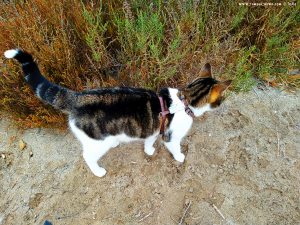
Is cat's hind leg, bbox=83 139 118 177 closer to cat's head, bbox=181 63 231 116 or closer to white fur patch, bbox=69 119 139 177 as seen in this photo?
white fur patch, bbox=69 119 139 177

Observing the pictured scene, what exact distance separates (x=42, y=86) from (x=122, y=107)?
0.65 meters

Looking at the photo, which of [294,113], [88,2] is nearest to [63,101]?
[88,2]

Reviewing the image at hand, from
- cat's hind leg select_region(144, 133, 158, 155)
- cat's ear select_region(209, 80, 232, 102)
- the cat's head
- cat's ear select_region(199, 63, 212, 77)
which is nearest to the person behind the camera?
cat's ear select_region(209, 80, 232, 102)

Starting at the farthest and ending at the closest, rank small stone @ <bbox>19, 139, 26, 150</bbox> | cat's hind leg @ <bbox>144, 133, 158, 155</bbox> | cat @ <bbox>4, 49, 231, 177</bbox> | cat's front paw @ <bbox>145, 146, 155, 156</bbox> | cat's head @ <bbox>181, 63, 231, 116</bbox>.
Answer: small stone @ <bbox>19, 139, 26, 150</bbox> → cat's front paw @ <bbox>145, 146, 155, 156</bbox> → cat's hind leg @ <bbox>144, 133, 158, 155</bbox> → cat's head @ <bbox>181, 63, 231, 116</bbox> → cat @ <bbox>4, 49, 231, 177</bbox>

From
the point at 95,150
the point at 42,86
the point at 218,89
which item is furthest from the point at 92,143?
the point at 218,89

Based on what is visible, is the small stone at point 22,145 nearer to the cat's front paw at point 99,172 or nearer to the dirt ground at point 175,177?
the dirt ground at point 175,177

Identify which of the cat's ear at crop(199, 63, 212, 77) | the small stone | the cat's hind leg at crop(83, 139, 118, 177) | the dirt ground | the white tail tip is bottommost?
the dirt ground

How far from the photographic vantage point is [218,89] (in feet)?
7.57

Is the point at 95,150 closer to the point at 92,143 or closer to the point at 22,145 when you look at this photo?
the point at 92,143

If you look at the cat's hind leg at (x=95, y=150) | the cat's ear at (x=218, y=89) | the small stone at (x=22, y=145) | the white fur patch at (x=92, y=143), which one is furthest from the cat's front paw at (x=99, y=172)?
the cat's ear at (x=218, y=89)

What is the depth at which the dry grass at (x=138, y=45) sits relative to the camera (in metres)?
2.77

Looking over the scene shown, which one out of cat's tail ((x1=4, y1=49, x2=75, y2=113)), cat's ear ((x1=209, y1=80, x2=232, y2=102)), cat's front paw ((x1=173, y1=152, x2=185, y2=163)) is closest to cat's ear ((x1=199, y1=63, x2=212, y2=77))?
cat's ear ((x1=209, y1=80, x2=232, y2=102))

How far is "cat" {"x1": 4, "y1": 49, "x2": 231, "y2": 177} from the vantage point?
214 centimetres

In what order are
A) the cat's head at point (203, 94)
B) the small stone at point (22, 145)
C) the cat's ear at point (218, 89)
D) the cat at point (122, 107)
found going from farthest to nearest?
1. the small stone at point (22, 145)
2. the cat's head at point (203, 94)
3. the cat's ear at point (218, 89)
4. the cat at point (122, 107)
